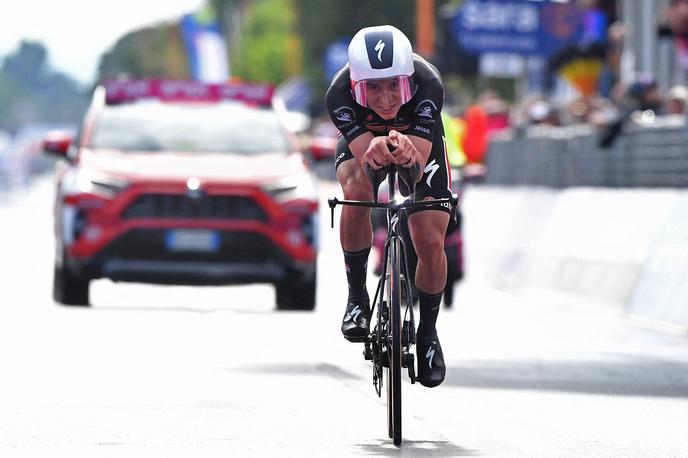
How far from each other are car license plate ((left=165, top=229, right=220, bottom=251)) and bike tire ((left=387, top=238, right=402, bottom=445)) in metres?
7.76

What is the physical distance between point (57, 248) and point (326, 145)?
2.31m

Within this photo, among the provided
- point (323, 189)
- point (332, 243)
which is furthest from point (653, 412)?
point (323, 189)

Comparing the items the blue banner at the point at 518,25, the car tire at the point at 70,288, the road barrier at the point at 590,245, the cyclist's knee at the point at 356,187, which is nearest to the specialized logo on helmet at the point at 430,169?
the cyclist's knee at the point at 356,187

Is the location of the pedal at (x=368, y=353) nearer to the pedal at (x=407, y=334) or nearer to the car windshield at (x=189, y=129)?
the pedal at (x=407, y=334)

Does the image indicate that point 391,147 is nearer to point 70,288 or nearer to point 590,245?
point 70,288

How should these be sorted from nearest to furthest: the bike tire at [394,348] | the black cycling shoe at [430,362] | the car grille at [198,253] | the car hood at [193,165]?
the bike tire at [394,348] → the black cycling shoe at [430,362] → the car grille at [198,253] → the car hood at [193,165]

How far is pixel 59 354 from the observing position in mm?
12922

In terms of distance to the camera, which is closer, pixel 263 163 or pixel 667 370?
pixel 667 370

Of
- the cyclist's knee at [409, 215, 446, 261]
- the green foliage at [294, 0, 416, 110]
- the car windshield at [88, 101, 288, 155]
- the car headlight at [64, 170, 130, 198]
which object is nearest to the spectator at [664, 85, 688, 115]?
the car windshield at [88, 101, 288, 155]

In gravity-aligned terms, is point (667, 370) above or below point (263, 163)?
below

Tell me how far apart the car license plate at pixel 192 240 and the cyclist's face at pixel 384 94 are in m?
7.62

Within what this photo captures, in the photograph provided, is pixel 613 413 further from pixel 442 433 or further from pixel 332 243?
pixel 332 243

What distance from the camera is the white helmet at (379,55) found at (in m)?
9.01

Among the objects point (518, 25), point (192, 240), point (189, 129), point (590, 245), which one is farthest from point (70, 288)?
point (518, 25)
